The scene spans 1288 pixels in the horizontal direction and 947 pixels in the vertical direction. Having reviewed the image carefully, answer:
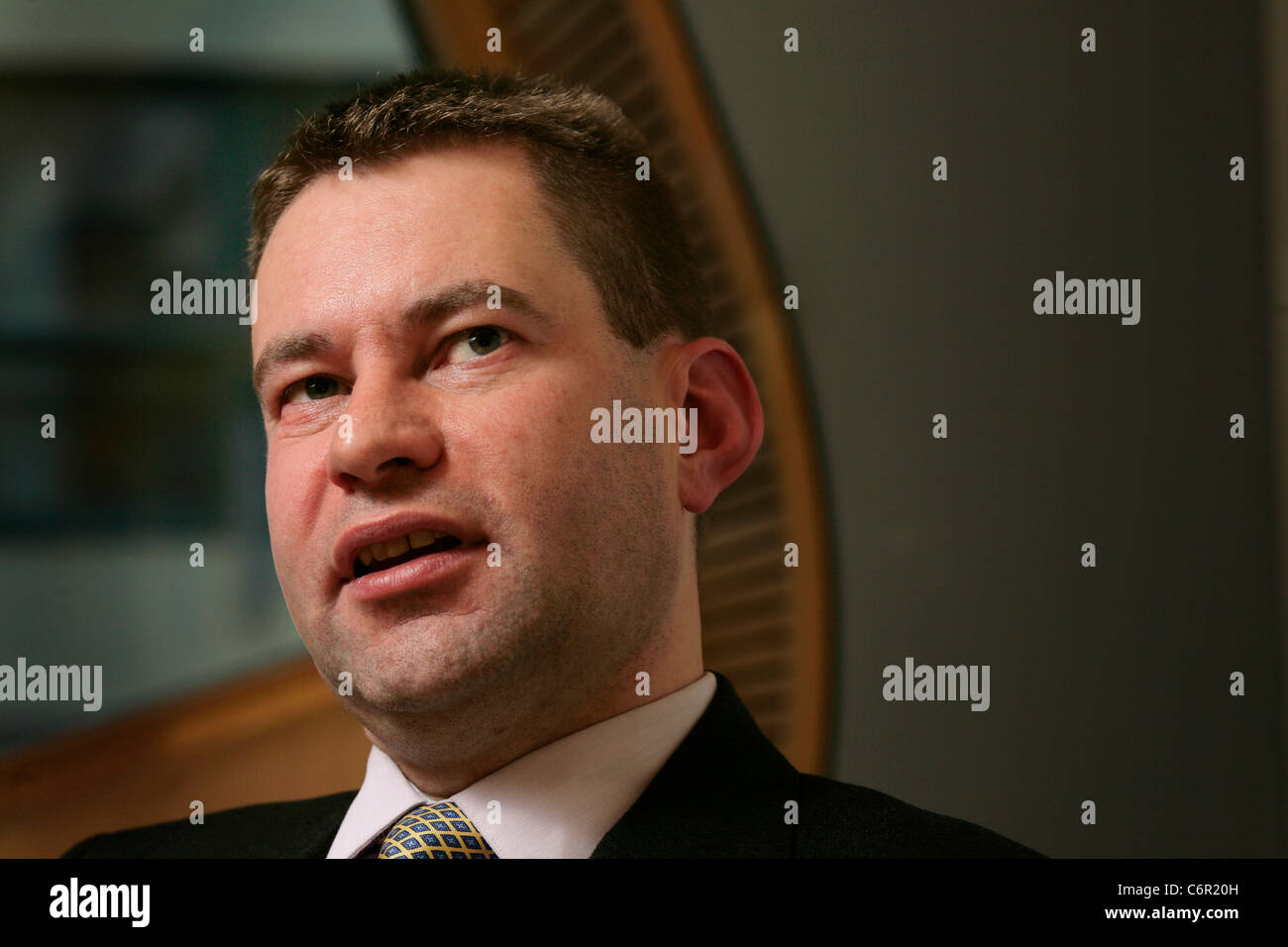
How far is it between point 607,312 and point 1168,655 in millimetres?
1014

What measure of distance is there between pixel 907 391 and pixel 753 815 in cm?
69

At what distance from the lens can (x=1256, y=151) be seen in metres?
1.80

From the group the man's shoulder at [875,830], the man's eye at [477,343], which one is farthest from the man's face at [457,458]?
the man's shoulder at [875,830]

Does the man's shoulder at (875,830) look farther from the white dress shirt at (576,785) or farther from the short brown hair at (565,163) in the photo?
the short brown hair at (565,163)

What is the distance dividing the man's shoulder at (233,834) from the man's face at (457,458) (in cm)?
36

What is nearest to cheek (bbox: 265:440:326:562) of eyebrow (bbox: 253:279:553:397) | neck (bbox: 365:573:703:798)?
eyebrow (bbox: 253:279:553:397)

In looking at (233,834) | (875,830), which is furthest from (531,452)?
(233,834)

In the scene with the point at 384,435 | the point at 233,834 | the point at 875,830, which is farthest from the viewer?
the point at 233,834

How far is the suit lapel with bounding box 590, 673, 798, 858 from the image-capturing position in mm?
1450

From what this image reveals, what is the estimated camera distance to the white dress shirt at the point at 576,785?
1.47 metres

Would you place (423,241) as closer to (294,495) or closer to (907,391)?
(294,495)

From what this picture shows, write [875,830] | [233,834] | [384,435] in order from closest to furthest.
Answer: [384,435]
[875,830]
[233,834]

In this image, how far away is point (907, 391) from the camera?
1758 millimetres
